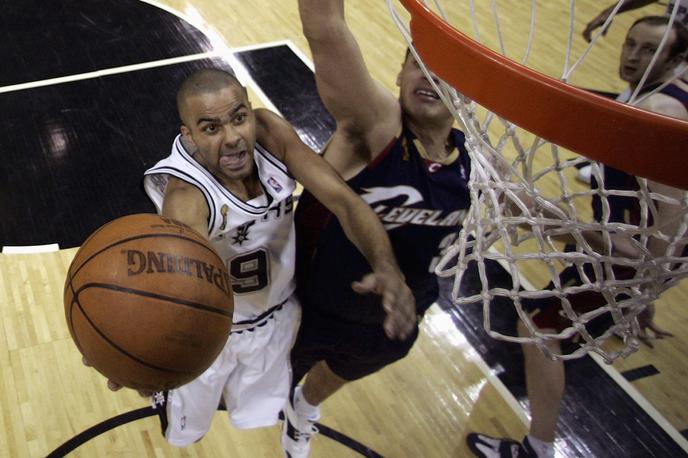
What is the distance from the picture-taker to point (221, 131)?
75.9 inches

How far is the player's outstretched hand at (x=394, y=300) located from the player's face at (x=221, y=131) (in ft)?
1.56

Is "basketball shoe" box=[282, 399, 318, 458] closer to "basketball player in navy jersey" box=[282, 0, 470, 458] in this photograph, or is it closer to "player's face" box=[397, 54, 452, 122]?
"basketball player in navy jersey" box=[282, 0, 470, 458]

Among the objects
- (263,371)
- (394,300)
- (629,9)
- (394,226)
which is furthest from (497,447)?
(629,9)

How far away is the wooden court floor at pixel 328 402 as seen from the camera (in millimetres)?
2775

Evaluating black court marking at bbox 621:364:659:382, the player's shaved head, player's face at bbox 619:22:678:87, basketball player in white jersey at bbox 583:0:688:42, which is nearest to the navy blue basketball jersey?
the player's shaved head

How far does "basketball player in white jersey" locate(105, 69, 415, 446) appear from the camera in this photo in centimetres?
189

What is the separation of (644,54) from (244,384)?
82.1 inches

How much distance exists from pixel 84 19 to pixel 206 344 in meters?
4.68

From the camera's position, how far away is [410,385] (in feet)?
10.3

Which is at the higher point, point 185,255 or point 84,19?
point 185,255

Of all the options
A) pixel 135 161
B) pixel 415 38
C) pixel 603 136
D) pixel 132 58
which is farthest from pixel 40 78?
pixel 603 136

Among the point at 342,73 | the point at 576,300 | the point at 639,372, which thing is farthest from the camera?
the point at 639,372

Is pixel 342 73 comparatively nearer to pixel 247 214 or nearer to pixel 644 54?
pixel 247 214

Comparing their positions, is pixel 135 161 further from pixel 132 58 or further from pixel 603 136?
pixel 603 136
